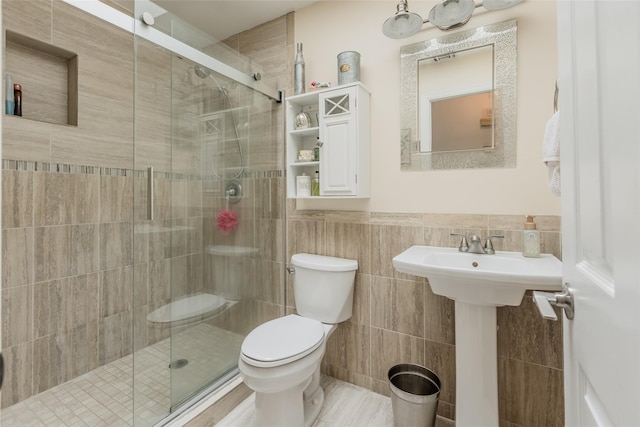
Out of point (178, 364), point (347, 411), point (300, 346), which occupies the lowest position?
point (347, 411)

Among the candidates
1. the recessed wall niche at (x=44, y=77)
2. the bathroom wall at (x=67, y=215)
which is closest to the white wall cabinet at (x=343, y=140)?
the bathroom wall at (x=67, y=215)

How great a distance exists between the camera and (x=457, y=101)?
1.60m

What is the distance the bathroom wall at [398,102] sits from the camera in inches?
56.0

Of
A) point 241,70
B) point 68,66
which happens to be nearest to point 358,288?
point 241,70

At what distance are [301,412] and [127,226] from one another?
159 centimetres

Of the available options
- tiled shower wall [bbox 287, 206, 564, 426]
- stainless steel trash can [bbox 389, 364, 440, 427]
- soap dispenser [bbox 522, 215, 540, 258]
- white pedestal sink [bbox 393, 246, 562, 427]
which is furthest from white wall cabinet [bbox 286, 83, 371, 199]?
stainless steel trash can [bbox 389, 364, 440, 427]

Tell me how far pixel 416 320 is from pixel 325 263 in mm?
581

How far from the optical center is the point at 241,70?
1889 millimetres

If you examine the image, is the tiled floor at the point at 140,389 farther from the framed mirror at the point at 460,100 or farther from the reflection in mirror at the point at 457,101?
the reflection in mirror at the point at 457,101

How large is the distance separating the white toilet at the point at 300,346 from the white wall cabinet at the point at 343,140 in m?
0.45

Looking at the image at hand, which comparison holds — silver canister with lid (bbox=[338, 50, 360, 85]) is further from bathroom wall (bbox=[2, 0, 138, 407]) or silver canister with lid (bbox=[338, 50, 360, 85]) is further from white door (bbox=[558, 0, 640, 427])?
bathroom wall (bbox=[2, 0, 138, 407])

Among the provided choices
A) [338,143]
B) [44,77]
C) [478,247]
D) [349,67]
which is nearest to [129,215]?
[44,77]

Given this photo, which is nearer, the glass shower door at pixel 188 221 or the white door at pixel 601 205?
the white door at pixel 601 205

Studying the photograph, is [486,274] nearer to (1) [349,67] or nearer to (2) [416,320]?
(2) [416,320]
